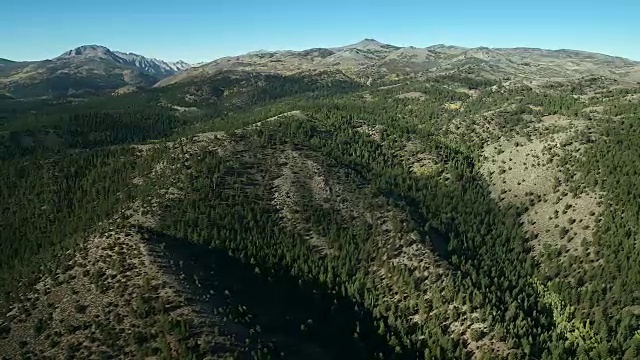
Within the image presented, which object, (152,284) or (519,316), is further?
(519,316)

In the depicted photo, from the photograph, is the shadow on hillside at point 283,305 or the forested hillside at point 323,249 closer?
the forested hillside at point 323,249

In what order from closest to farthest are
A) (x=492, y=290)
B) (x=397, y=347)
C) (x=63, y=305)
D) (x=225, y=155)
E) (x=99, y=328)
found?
1. (x=99, y=328)
2. (x=63, y=305)
3. (x=397, y=347)
4. (x=492, y=290)
5. (x=225, y=155)

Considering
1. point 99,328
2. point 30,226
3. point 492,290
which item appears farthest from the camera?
point 30,226

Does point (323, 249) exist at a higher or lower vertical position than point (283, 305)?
higher

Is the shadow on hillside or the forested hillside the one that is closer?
the forested hillside

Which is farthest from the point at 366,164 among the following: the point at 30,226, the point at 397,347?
the point at 30,226

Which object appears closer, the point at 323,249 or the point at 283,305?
the point at 283,305

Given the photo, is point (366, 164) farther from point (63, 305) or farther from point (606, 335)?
point (63, 305)

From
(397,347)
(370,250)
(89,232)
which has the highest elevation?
(89,232)
